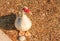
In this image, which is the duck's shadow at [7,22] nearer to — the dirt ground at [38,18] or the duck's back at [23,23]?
the dirt ground at [38,18]

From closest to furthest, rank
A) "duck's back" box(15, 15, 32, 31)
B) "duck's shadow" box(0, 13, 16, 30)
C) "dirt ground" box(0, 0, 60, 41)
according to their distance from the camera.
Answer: "duck's back" box(15, 15, 32, 31) < "dirt ground" box(0, 0, 60, 41) < "duck's shadow" box(0, 13, 16, 30)

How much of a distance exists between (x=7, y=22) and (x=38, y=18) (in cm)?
61

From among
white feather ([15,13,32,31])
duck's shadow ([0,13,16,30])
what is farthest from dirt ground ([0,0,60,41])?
white feather ([15,13,32,31])

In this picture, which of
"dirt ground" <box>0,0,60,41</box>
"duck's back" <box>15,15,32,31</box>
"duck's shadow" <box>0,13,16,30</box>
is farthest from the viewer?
"duck's shadow" <box>0,13,16,30</box>

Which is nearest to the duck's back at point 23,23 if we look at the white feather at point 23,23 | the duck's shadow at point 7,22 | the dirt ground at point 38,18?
the white feather at point 23,23

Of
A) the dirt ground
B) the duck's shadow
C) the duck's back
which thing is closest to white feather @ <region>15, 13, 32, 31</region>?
the duck's back

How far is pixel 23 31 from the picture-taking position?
14.3 feet

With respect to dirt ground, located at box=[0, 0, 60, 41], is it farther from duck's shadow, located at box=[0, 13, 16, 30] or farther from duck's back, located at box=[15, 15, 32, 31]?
duck's back, located at box=[15, 15, 32, 31]

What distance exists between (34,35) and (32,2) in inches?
34.0

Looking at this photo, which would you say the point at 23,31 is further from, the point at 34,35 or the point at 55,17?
the point at 55,17

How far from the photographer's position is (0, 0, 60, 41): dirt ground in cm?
433

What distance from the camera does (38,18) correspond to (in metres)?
4.59

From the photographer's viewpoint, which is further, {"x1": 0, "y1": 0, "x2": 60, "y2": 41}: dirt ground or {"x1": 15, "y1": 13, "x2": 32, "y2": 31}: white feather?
{"x1": 0, "y1": 0, "x2": 60, "y2": 41}: dirt ground

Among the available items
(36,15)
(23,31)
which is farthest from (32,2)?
(23,31)
